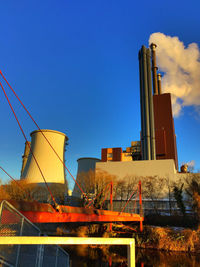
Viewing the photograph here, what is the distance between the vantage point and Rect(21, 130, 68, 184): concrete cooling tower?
978 inches

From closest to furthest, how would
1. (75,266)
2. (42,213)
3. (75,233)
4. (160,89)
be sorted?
(42,213) < (75,266) < (75,233) < (160,89)

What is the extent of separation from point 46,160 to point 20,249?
68.9 ft

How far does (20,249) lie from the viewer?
4305 mm

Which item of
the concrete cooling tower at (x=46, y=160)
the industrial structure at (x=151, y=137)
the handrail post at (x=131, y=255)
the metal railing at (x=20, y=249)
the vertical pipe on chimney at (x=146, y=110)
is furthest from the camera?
the vertical pipe on chimney at (x=146, y=110)

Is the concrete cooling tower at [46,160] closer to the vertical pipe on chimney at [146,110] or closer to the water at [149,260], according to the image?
the water at [149,260]

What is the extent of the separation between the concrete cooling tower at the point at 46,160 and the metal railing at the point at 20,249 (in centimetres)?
1990

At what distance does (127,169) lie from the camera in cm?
3378

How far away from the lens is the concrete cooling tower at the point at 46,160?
24.8 meters

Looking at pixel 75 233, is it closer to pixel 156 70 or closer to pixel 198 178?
pixel 198 178

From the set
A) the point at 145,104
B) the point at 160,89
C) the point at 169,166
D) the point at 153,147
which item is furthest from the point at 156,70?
the point at 169,166

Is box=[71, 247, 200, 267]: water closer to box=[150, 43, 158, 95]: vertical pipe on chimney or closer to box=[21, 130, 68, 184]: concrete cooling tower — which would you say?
box=[21, 130, 68, 184]: concrete cooling tower

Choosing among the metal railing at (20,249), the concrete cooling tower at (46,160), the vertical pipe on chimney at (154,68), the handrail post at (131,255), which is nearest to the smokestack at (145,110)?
the vertical pipe on chimney at (154,68)

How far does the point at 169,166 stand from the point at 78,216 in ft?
84.8

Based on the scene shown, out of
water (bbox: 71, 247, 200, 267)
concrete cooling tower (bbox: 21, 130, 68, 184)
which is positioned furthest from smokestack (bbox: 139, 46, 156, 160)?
water (bbox: 71, 247, 200, 267)
